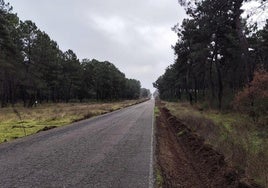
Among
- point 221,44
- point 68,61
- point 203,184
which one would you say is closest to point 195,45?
point 221,44

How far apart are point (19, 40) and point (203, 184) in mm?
65994

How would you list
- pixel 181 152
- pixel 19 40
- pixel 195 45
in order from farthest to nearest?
1. pixel 19 40
2. pixel 195 45
3. pixel 181 152

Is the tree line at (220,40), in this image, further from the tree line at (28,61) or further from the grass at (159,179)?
the tree line at (28,61)

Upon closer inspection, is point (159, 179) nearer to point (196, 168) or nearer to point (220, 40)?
point (196, 168)

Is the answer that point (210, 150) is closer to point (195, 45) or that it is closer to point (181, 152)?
point (181, 152)

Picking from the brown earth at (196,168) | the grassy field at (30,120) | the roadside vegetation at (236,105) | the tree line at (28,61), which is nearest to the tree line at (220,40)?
the roadside vegetation at (236,105)

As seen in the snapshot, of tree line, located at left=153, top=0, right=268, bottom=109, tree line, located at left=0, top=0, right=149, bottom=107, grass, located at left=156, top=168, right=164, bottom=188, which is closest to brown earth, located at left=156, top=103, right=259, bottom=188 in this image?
grass, located at left=156, top=168, right=164, bottom=188

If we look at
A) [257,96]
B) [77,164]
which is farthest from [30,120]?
[77,164]

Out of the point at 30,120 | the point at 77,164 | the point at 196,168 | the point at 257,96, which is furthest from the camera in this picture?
the point at 30,120

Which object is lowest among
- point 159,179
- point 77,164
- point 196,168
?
point 196,168

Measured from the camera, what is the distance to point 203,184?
30.3 ft

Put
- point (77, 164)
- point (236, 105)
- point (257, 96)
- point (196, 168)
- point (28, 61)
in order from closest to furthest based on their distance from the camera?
1. point (77, 164)
2. point (196, 168)
3. point (257, 96)
4. point (236, 105)
5. point (28, 61)

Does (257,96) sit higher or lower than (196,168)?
higher

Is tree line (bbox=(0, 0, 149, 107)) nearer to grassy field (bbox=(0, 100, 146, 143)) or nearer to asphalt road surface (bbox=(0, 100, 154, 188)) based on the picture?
grassy field (bbox=(0, 100, 146, 143))
